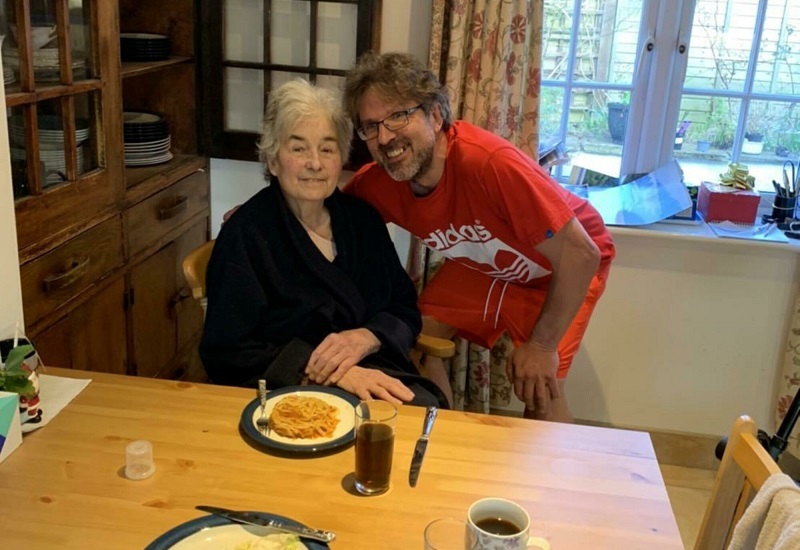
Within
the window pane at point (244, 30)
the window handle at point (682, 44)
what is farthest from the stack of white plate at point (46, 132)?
the window handle at point (682, 44)

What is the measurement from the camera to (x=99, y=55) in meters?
2.09

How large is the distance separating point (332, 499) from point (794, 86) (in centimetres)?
241

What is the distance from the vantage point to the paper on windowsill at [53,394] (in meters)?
1.42

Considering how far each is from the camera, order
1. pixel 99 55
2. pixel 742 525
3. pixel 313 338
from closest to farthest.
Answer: pixel 742 525
pixel 313 338
pixel 99 55

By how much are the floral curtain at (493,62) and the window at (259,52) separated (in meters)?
0.25

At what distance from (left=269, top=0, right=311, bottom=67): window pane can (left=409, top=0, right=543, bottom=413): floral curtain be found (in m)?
0.45

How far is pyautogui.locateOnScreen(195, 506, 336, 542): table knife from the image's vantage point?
114 centimetres

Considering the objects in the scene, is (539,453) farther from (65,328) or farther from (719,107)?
(719,107)

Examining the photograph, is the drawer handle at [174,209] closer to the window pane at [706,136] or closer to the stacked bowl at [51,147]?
the stacked bowl at [51,147]

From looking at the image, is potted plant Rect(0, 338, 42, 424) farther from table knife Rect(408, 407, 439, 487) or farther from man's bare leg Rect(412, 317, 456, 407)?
man's bare leg Rect(412, 317, 456, 407)

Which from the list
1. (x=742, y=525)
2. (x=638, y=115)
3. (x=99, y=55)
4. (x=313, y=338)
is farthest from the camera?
(x=638, y=115)

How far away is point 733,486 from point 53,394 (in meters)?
1.23

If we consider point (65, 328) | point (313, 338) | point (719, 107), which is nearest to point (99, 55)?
point (65, 328)

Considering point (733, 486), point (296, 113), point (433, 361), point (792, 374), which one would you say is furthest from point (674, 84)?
point (733, 486)
